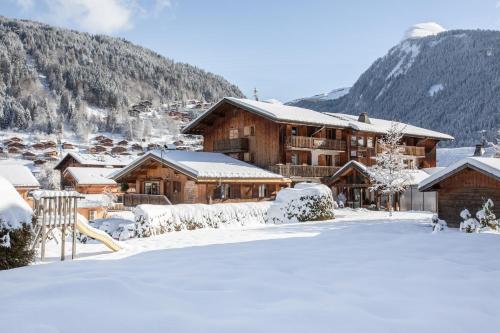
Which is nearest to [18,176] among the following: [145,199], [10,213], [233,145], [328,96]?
[145,199]

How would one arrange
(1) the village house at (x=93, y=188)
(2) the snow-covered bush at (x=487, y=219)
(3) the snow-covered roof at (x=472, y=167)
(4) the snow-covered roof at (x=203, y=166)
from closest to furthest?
1. (2) the snow-covered bush at (x=487, y=219)
2. (3) the snow-covered roof at (x=472, y=167)
3. (4) the snow-covered roof at (x=203, y=166)
4. (1) the village house at (x=93, y=188)

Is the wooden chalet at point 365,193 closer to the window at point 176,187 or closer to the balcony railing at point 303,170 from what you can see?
the balcony railing at point 303,170

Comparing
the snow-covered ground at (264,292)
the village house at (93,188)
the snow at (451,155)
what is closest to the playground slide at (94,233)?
the snow-covered ground at (264,292)

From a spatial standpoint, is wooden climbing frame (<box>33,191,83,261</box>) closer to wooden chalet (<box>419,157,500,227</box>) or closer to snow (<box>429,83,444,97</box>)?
wooden chalet (<box>419,157,500,227</box>)

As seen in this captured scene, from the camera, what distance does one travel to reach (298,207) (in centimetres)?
2328

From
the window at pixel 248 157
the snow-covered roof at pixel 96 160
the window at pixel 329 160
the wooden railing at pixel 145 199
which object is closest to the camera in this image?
the wooden railing at pixel 145 199

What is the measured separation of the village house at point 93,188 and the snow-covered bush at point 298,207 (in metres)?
22.8

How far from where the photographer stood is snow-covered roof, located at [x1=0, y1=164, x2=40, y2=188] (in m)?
36.7

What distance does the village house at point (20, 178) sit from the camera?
3659 centimetres

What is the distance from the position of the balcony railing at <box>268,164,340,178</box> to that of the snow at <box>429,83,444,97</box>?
8695cm

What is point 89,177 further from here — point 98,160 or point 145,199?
point 145,199

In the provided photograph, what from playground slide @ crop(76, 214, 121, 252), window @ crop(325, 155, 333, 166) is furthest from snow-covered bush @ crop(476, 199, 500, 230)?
window @ crop(325, 155, 333, 166)

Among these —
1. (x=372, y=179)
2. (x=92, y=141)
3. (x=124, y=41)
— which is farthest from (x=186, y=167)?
(x=124, y=41)

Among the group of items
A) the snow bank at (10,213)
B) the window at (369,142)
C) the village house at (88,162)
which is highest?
the window at (369,142)
